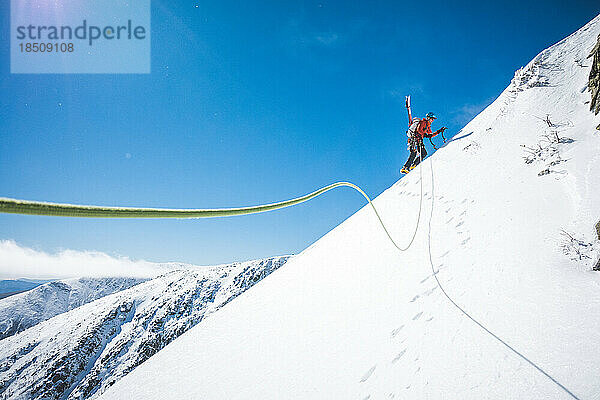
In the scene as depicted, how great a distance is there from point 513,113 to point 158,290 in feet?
453

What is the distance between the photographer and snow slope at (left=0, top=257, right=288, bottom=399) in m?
85.8

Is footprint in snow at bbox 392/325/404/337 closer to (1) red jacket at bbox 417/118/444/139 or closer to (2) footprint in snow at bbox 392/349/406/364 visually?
(2) footprint in snow at bbox 392/349/406/364

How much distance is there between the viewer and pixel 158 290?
119625mm

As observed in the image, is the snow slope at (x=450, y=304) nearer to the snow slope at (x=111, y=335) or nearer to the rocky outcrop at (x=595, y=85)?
the rocky outcrop at (x=595, y=85)

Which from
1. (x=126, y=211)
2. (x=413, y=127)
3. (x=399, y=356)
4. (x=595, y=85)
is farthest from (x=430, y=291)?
(x=413, y=127)

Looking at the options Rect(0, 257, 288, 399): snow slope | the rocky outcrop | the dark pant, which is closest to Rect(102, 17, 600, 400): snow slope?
the rocky outcrop

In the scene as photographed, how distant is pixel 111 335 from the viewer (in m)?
103

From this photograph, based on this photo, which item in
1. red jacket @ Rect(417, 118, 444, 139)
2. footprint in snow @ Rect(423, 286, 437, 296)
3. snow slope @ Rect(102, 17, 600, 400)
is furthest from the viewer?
red jacket @ Rect(417, 118, 444, 139)

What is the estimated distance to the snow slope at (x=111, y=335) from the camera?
85812 mm

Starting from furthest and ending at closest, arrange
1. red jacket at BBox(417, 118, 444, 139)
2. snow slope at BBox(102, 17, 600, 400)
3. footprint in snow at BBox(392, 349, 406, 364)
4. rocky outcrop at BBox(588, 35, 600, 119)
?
red jacket at BBox(417, 118, 444, 139) → rocky outcrop at BBox(588, 35, 600, 119) → footprint in snow at BBox(392, 349, 406, 364) → snow slope at BBox(102, 17, 600, 400)

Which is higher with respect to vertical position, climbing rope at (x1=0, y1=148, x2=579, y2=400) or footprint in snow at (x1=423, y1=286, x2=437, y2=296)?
climbing rope at (x1=0, y1=148, x2=579, y2=400)

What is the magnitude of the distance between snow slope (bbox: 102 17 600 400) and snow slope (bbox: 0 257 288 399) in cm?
10017

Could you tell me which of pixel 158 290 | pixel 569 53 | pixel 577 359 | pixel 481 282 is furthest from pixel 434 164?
pixel 158 290

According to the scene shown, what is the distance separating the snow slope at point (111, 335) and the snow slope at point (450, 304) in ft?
329
